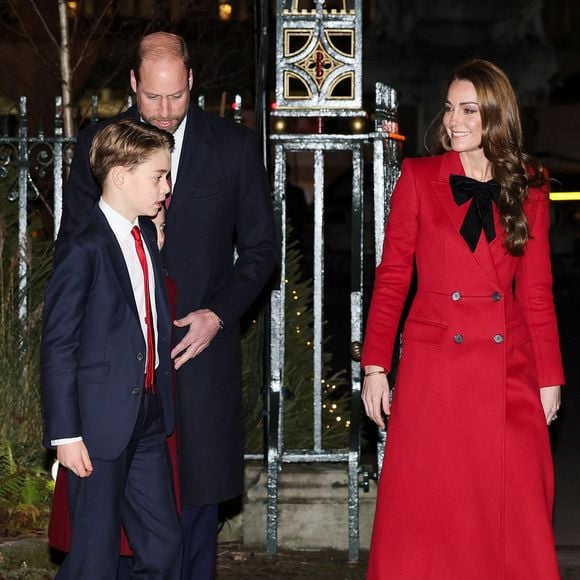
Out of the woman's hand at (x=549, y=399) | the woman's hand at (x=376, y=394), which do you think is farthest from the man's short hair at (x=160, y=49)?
the woman's hand at (x=549, y=399)

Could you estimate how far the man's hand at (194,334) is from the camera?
4766 millimetres

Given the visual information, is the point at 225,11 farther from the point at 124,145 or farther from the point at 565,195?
the point at 565,195

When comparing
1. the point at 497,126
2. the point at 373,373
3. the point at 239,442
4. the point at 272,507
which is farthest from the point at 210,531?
the point at 497,126

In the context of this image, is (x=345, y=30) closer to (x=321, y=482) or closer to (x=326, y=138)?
(x=326, y=138)

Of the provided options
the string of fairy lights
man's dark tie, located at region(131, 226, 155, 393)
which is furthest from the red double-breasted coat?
the string of fairy lights

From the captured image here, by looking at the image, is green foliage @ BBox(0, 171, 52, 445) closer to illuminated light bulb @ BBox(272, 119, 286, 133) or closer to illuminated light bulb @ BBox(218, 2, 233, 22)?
illuminated light bulb @ BBox(272, 119, 286, 133)

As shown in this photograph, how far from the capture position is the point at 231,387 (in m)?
5.11

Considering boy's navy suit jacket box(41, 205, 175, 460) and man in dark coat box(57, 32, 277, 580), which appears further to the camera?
man in dark coat box(57, 32, 277, 580)

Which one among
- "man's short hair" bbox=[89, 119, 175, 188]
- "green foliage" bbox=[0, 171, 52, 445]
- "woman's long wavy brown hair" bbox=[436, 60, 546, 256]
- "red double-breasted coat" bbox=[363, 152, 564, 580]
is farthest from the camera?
"green foliage" bbox=[0, 171, 52, 445]

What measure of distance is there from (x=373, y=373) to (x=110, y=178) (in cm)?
122

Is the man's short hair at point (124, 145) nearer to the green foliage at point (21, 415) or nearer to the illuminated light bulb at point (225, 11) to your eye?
the green foliage at point (21, 415)

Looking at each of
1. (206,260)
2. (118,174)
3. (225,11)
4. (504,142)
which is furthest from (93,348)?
(225,11)

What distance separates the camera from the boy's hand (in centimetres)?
421

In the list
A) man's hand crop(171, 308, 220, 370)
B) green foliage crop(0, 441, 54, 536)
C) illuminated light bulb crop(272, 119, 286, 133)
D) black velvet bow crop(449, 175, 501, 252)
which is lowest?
green foliage crop(0, 441, 54, 536)
